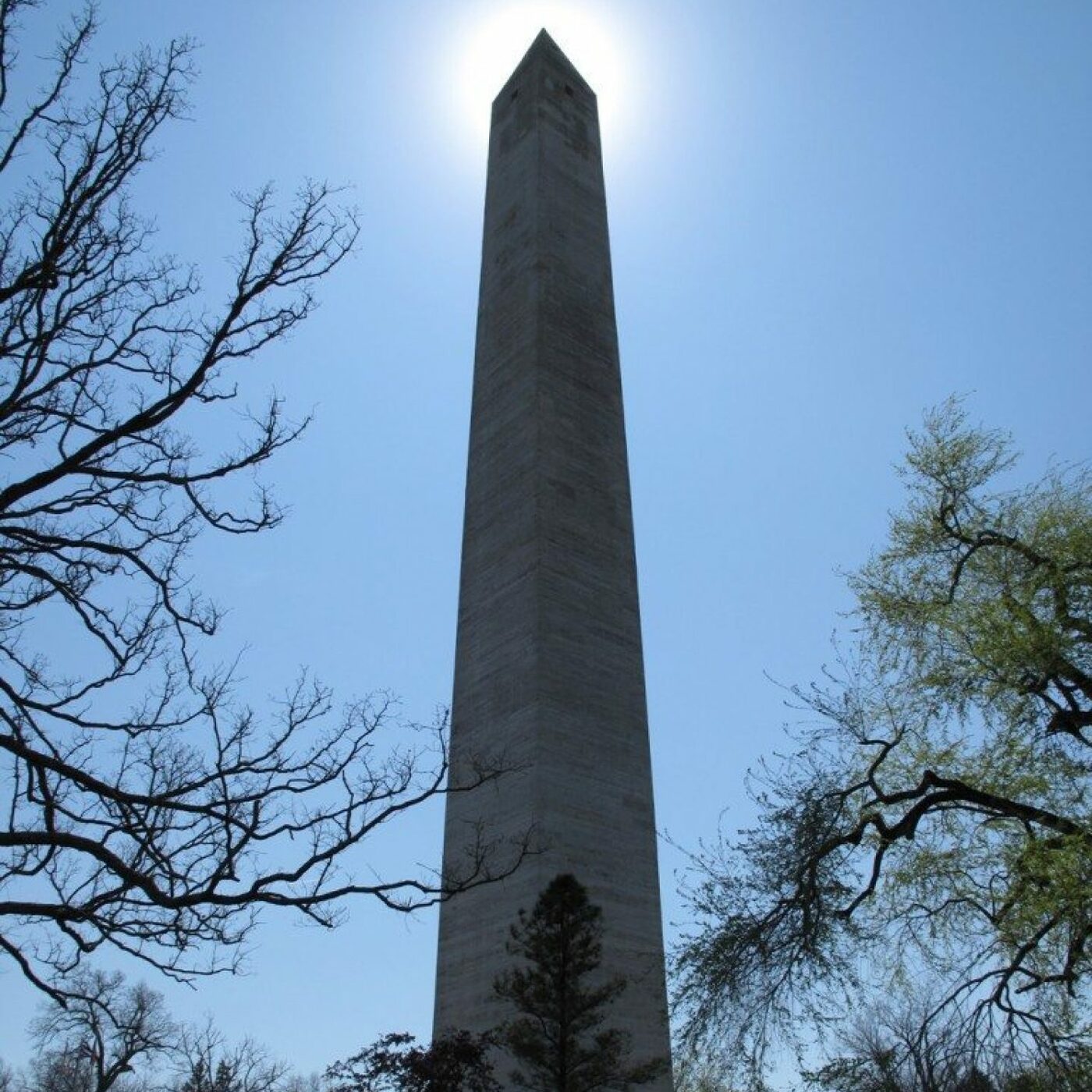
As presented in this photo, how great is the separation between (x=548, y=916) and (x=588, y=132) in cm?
2220

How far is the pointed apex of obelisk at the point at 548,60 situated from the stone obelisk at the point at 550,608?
205 cm

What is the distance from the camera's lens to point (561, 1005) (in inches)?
592

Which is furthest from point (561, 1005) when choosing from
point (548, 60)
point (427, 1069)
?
point (548, 60)

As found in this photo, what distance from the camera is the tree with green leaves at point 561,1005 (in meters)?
14.7

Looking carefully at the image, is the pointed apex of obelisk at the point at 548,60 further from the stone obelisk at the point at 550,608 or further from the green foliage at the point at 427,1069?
the green foliage at the point at 427,1069

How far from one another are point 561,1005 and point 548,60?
2530 centimetres

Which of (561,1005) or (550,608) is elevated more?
(550,608)

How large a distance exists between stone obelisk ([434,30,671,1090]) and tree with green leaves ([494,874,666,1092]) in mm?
1677

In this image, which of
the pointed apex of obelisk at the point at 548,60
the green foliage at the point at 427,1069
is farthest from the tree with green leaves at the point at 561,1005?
the pointed apex of obelisk at the point at 548,60

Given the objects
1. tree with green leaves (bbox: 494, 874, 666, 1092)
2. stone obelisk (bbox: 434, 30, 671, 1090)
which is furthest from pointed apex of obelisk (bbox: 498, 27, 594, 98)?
tree with green leaves (bbox: 494, 874, 666, 1092)

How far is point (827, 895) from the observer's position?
13344 mm

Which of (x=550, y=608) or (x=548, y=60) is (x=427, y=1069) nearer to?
(x=550, y=608)

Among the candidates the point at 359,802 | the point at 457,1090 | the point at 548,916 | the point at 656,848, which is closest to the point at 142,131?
the point at 359,802

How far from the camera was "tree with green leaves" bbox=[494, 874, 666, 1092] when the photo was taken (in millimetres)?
14742
